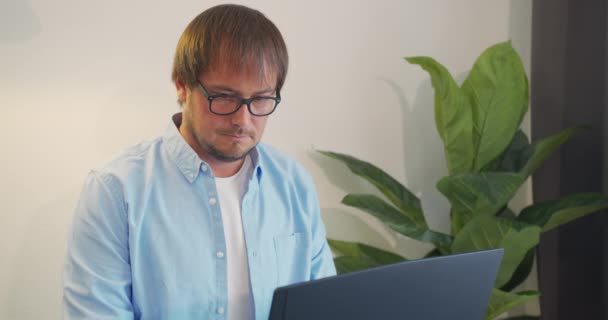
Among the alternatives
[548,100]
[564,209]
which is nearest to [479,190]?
[564,209]

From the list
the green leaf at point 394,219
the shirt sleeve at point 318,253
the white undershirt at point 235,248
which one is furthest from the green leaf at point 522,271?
the white undershirt at point 235,248

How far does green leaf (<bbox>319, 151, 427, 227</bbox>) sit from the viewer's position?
2043 millimetres

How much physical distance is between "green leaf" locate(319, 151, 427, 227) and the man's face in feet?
2.49

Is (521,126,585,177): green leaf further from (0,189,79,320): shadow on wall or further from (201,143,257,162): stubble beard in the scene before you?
(0,189,79,320): shadow on wall

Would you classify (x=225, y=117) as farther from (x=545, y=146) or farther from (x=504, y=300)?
(x=545, y=146)

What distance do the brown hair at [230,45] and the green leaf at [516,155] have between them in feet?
3.28

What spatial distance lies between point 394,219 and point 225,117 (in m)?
0.87

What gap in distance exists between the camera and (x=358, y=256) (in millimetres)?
2072

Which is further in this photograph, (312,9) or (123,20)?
(312,9)

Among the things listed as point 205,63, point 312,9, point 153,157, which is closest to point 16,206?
point 153,157

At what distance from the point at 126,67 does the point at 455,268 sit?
1157mm

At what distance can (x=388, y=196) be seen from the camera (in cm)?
212

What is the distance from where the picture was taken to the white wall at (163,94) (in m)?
1.82

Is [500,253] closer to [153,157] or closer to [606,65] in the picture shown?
[153,157]
